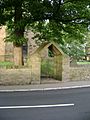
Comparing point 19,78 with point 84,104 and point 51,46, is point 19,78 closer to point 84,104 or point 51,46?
point 51,46

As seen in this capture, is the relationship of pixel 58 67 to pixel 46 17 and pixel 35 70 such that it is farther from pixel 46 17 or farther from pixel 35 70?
pixel 46 17

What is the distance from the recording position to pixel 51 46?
2467 cm

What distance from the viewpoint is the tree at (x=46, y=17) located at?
2234 centimetres

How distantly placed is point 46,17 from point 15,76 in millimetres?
4965

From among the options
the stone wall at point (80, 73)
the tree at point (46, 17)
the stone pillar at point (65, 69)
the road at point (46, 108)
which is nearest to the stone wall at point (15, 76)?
the tree at point (46, 17)

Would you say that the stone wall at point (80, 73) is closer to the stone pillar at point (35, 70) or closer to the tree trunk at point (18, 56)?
the stone pillar at point (35, 70)

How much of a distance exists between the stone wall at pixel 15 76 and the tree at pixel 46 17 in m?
2.19

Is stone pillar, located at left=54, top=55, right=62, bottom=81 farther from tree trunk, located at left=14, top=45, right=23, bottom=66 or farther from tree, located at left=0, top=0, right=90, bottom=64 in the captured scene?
tree trunk, located at left=14, top=45, right=23, bottom=66

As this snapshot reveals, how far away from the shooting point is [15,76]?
21625 millimetres

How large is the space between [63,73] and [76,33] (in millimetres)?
3898

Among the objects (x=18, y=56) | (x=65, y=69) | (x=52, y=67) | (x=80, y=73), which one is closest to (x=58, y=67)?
(x=65, y=69)

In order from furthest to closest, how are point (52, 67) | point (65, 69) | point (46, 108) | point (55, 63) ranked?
point (52, 67) → point (55, 63) → point (65, 69) → point (46, 108)

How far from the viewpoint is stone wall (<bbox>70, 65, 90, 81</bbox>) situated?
79.9ft

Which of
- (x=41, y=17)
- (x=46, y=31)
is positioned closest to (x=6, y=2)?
(x=41, y=17)
